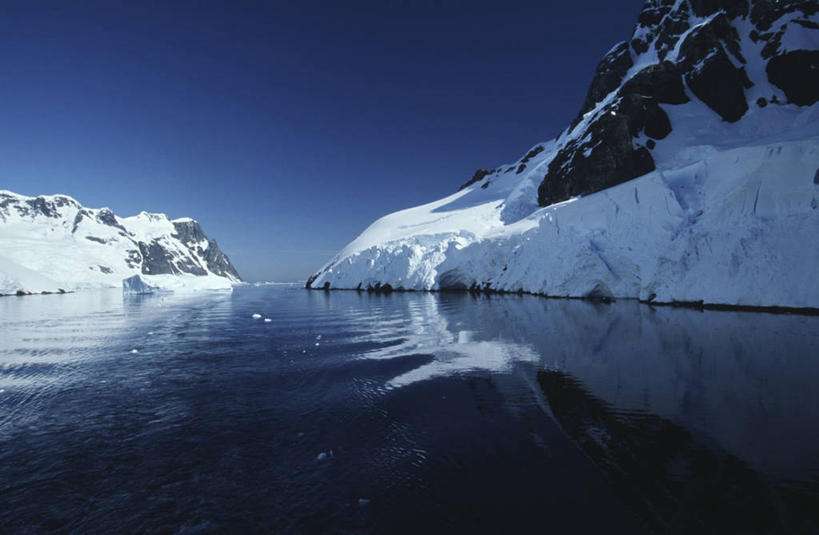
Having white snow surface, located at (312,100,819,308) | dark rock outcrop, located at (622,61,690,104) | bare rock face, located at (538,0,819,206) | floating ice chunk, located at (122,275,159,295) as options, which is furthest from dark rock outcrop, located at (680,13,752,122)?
floating ice chunk, located at (122,275,159,295)

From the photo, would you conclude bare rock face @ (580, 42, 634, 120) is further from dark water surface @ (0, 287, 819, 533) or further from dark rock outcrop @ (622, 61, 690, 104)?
dark water surface @ (0, 287, 819, 533)

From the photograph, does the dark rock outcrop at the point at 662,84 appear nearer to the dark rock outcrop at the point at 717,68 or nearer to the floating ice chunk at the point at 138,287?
the dark rock outcrop at the point at 717,68

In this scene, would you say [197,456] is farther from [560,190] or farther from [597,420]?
[560,190]

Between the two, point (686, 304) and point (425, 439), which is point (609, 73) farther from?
point (425, 439)

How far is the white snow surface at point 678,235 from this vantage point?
1054 inches

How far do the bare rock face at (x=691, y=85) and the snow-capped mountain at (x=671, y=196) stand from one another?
0.17m

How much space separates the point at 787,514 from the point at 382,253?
215ft

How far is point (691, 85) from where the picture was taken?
56.5m

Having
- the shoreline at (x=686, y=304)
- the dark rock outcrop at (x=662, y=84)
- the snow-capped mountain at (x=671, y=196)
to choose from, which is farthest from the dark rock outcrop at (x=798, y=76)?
the shoreline at (x=686, y=304)

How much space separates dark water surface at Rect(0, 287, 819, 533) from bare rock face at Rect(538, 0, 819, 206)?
42668 millimetres

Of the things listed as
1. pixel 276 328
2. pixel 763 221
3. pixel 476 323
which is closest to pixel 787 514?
Result: pixel 476 323

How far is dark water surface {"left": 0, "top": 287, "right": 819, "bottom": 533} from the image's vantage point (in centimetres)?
602

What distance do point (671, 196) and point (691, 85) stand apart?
98.6 feet

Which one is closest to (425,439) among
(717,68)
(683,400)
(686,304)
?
(683,400)
